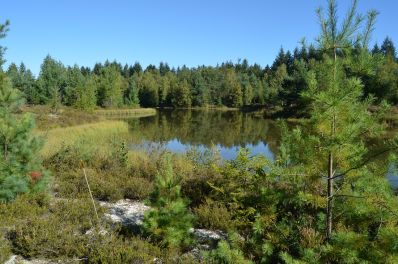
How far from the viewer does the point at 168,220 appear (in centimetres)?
693

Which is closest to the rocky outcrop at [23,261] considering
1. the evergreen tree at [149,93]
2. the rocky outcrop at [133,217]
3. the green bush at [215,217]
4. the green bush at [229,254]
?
the rocky outcrop at [133,217]

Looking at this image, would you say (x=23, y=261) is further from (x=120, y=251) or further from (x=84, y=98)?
(x=84, y=98)

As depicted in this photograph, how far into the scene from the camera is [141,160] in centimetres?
1261

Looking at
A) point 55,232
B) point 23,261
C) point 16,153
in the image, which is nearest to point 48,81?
point 16,153

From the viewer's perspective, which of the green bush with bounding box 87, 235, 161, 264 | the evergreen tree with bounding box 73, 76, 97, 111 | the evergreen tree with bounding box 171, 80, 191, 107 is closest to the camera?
the green bush with bounding box 87, 235, 161, 264

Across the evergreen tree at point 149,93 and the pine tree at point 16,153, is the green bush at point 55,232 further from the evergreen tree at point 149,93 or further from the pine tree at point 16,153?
the evergreen tree at point 149,93

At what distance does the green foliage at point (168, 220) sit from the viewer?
6797 millimetres

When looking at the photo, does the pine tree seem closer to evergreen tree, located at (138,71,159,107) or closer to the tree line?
the tree line

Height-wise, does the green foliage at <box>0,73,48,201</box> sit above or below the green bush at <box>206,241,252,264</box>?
above

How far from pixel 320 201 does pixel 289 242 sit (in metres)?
1.25

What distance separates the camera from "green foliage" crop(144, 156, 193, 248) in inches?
268

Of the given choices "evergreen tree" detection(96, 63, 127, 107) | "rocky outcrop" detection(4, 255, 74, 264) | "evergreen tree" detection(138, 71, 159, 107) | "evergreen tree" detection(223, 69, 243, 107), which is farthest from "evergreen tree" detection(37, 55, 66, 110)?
"rocky outcrop" detection(4, 255, 74, 264)

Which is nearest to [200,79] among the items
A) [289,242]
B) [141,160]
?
[141,160]

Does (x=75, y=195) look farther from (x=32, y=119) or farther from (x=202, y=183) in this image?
(x=202, y=183)
